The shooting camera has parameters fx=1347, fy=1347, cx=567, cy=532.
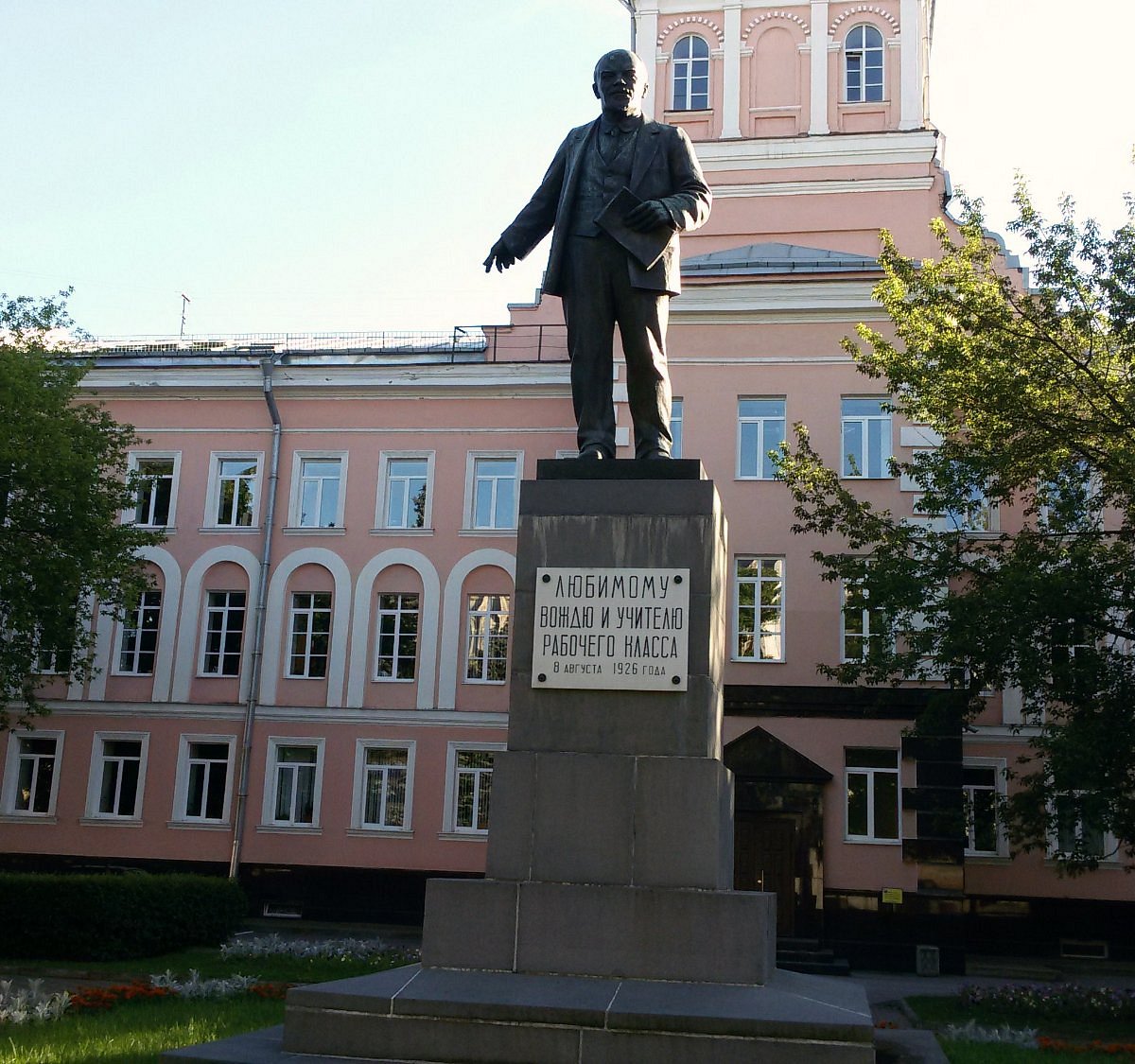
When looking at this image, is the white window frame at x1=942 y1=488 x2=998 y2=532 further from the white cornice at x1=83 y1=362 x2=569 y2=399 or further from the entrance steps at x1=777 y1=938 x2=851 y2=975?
the white cornice at x1=83 y1=362 x2=569 y2=399

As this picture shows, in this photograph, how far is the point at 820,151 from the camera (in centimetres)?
2867

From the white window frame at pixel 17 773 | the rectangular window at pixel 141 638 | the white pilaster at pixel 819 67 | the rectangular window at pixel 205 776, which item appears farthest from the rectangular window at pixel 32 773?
the white pilaster at pixel 819 67

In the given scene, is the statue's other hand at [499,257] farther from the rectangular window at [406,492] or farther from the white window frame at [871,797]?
the rectangular window at [406,492]

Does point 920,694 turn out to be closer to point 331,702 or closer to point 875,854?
point 875,854

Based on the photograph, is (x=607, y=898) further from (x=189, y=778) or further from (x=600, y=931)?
(x=189, y=778)

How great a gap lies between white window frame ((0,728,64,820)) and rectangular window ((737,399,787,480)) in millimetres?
14848

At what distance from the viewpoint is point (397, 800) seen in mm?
26078

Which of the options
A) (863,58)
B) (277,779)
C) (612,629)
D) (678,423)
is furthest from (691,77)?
(612,629)

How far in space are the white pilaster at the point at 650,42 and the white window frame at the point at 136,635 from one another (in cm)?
1520

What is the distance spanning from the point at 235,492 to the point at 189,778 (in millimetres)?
5927

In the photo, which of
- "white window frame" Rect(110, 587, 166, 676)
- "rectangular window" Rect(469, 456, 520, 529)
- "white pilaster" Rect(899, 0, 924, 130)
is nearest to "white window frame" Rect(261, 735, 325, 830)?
"white window frame" Rect(110, 587, 166, 676)

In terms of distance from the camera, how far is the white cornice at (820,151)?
92.8 feet

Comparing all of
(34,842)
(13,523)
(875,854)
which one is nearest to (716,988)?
(875,854)

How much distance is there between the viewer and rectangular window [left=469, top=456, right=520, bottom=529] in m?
27.1
